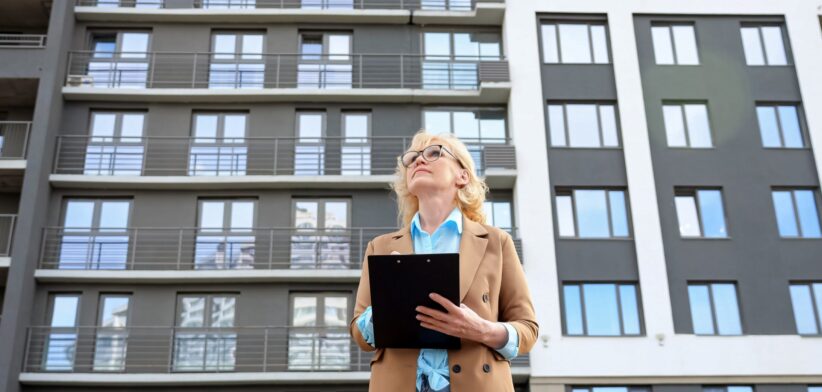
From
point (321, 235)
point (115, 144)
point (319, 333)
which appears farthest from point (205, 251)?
point (115, 144)

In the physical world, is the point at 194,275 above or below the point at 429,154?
above

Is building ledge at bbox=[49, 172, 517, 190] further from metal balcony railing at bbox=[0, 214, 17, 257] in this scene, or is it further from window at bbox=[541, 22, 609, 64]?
window at bbox=[541, 22, 609, 64]

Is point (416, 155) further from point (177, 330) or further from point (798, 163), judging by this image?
point (798, 163)

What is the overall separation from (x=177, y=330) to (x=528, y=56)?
14.4 m

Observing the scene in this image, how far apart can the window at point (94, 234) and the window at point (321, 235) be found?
541 cm

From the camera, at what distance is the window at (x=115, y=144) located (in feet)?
90.8

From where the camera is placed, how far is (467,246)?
392 cm

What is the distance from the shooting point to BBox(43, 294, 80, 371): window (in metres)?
24.9

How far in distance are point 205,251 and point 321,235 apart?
3698 millimetres

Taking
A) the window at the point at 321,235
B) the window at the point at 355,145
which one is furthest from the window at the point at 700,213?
the window at the point at 321,235

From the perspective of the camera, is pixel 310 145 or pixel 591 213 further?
pixel 310 145

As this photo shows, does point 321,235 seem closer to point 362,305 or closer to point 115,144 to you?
point 115,144

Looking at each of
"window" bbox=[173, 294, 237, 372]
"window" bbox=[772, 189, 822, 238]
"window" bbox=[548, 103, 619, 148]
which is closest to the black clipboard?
"window" bbox=[173, 294, 237, 372]

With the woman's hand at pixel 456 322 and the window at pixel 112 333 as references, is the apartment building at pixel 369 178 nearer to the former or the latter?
the window at pixel 112 333
